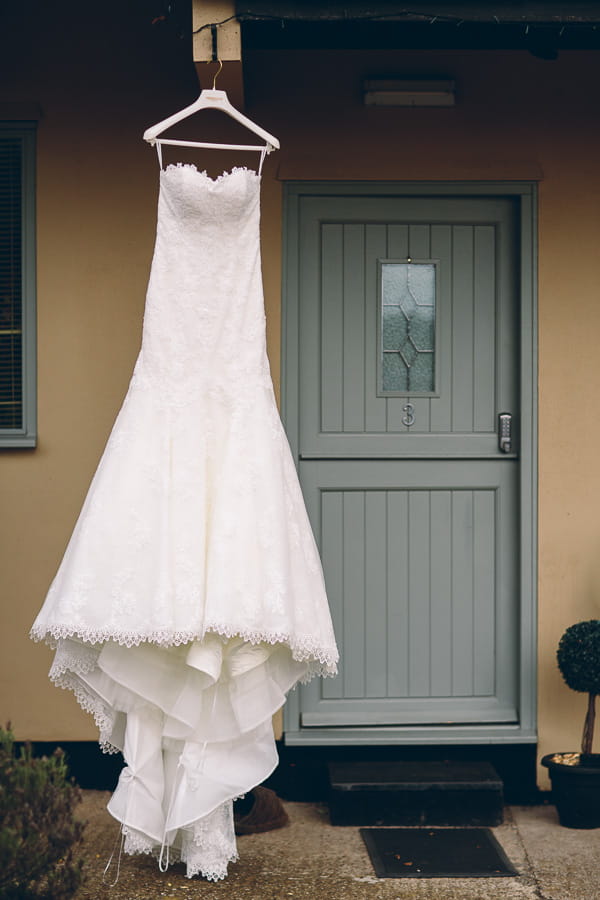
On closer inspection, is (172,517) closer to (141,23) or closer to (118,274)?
(118,274)

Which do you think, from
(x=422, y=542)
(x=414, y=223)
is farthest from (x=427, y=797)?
(x=414, y=223)

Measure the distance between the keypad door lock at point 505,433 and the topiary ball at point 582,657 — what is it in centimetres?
81

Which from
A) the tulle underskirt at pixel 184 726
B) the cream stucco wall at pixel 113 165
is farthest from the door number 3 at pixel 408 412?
the tulle underskirt at pixel 184 726

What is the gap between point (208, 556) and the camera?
3432 mm

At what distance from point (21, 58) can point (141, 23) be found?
0.53 metres

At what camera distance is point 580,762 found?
422 centimetres

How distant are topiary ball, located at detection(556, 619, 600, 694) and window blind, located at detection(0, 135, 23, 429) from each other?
247 centimetres

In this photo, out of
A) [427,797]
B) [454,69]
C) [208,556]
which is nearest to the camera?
[208,556]

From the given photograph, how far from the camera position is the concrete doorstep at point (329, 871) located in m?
3.52

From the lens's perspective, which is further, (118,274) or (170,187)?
(118,274)

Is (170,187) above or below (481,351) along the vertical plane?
above

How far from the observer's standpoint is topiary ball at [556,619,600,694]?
4.09 meters

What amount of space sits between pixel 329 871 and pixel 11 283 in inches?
106

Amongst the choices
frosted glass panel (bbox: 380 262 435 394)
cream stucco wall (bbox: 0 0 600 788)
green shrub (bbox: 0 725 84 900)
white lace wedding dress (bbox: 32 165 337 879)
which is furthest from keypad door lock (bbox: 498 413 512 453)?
green shrub (bbox: 0 725 84 900)
